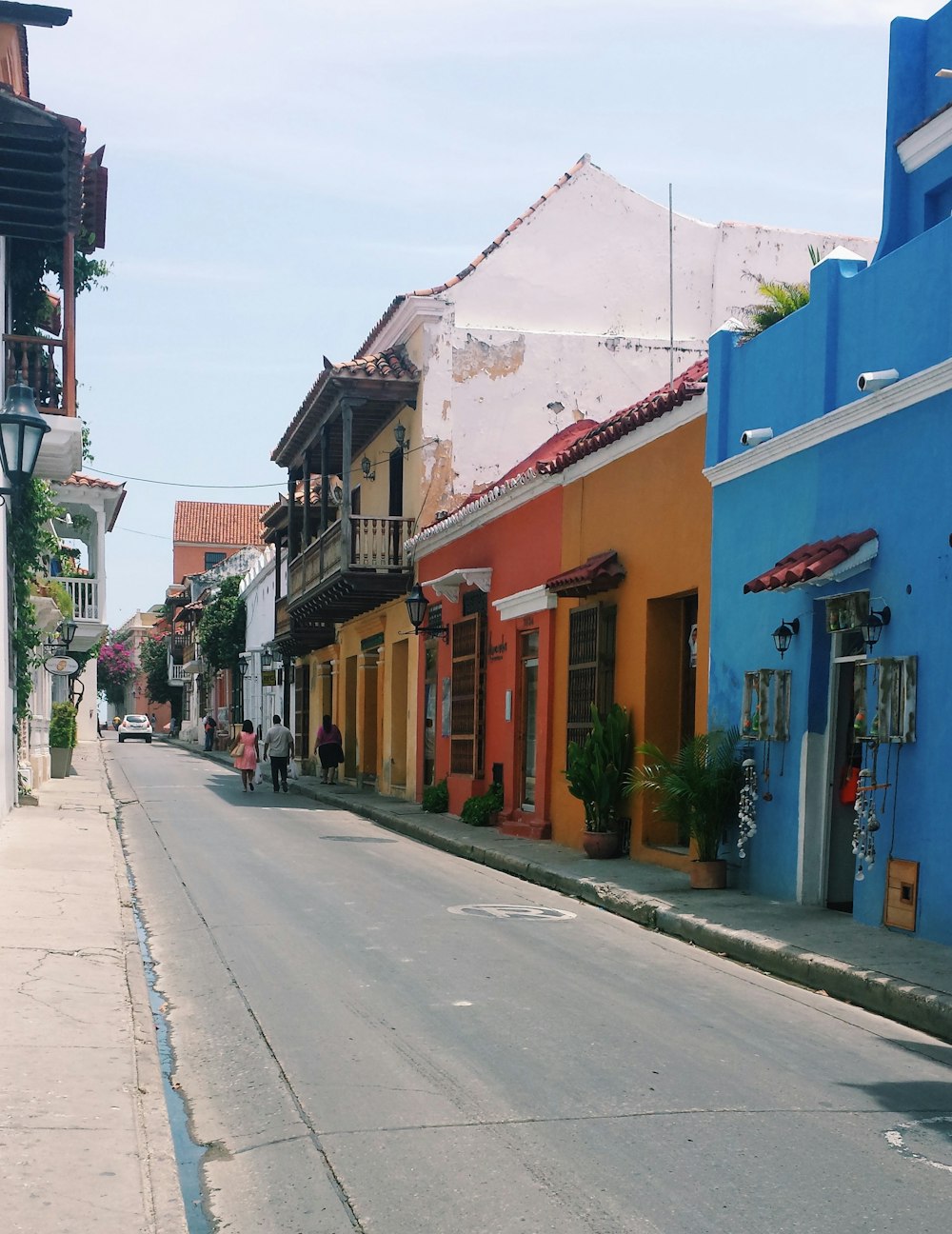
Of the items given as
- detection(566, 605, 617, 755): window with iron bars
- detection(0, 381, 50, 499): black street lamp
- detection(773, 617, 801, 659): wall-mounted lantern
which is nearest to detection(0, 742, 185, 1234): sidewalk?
detection(0, 381, 50, 499): black street lamp

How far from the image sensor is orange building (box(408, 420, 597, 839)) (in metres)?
18.4

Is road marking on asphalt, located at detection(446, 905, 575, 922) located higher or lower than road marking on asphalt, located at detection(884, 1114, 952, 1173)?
lower

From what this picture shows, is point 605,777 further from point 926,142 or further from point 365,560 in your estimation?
point 365,560

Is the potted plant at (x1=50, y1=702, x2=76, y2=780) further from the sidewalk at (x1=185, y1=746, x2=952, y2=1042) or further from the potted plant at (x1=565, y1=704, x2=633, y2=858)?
the potted plant at (x1=565, y1=704, x2=633, y2=858)

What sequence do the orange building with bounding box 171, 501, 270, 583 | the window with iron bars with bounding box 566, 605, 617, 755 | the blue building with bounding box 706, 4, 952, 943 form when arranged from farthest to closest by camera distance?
the orange building with bounding box 171, 501, 270, 583
the window with iron bars with bounding box 566, 605, 617, 755
the blue building with bounding box 706, 4, 952, 943

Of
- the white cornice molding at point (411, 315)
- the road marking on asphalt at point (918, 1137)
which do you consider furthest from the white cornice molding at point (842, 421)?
the white cornice molding at point (411, 315)

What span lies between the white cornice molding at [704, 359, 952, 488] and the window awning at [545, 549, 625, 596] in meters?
2.29

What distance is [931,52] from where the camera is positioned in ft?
39.7

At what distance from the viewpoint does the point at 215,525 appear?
94.9 metres

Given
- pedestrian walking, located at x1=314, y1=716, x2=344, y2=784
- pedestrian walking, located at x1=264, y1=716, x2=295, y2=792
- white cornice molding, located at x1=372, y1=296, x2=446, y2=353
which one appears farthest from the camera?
pedestrian walking, located at x1=314, y1=716, x2=344, y2=784

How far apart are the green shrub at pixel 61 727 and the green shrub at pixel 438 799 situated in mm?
10884

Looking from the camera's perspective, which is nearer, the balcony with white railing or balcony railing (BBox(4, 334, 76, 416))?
balcony railing (BBox(4, 334, 76, 416))

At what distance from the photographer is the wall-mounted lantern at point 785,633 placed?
1179 centimetres

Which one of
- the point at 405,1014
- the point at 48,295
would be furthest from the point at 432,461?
the point at 405,1014
